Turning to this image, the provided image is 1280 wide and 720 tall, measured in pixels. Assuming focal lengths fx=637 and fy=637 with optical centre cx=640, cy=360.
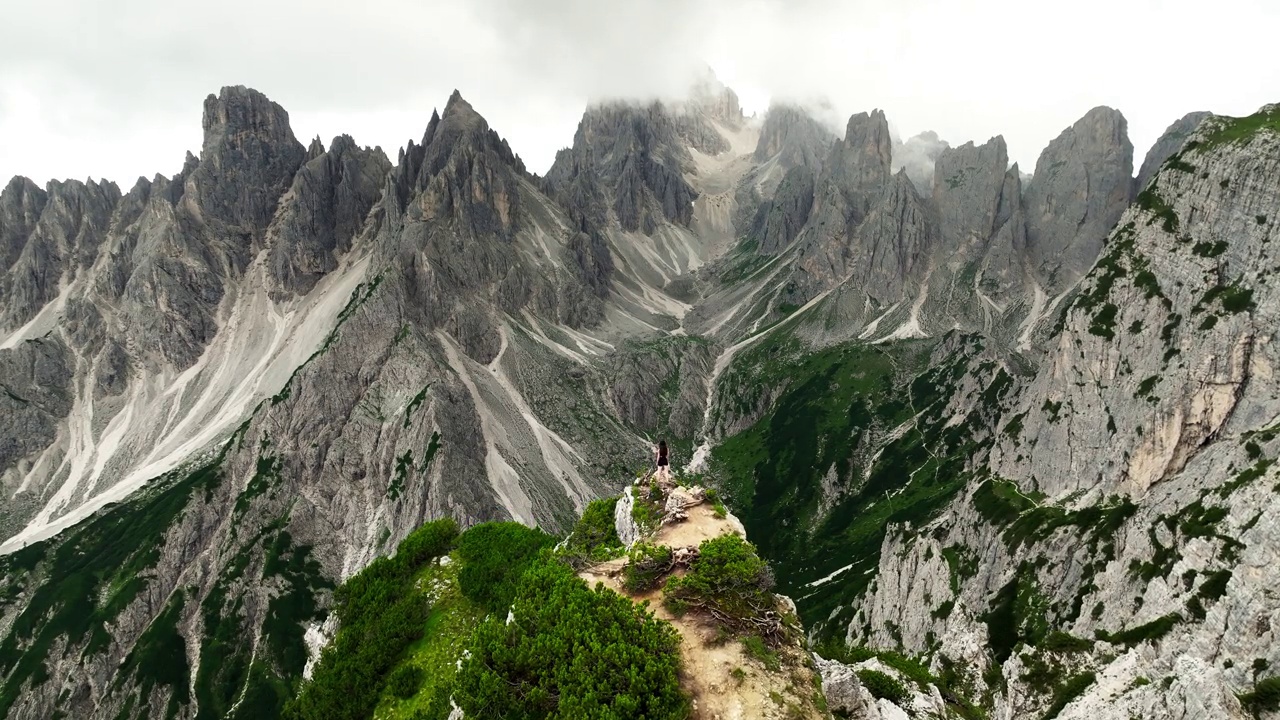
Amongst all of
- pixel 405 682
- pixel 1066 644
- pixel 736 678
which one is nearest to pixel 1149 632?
pixel 1066 644

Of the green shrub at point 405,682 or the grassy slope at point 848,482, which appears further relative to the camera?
the grassy slope at point 848,482

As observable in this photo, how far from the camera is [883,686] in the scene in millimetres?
34344

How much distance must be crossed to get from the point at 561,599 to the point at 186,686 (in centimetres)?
13673

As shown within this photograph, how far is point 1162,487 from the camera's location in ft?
259

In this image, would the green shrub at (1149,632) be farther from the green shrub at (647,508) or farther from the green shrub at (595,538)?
the green shrub at (595,538)

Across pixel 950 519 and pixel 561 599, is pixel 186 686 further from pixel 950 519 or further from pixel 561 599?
pixel 950 519

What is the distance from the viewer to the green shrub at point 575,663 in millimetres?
22891

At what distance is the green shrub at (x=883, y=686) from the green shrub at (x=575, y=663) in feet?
49.0

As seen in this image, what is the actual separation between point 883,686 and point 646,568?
15.3 meters

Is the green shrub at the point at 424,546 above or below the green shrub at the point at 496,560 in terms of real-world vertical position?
above

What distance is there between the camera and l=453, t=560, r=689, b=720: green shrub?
22.9 m

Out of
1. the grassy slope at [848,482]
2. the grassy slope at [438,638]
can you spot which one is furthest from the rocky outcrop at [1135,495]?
the grassy slope at [438,638]

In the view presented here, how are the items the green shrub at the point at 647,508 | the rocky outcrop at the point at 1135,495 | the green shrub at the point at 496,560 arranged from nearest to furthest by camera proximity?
the green shrub at the point at 647,508
the green shrub at the point at 496,560
the rocky outcrop at the point at 1135,495

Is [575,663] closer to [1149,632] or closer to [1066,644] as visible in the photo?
[1066,644]
